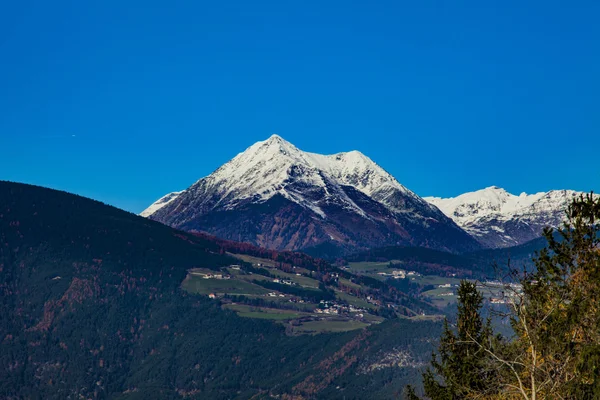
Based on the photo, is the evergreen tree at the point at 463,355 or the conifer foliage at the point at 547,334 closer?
the conifer foliage at the point at 547,334

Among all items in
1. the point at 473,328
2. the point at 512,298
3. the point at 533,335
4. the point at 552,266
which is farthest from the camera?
the point at 473,328

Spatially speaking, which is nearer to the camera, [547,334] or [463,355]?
[547,334]

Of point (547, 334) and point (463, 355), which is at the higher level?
point (547, 334)

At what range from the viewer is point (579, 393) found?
45.1 m

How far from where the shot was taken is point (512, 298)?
4522 cm

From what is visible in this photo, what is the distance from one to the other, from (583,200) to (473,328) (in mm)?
12835

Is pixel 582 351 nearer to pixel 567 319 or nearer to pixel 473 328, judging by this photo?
pixel 567 319

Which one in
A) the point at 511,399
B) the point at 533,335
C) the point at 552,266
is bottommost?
the point at 511,399

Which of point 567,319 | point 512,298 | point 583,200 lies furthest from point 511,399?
point 583,200

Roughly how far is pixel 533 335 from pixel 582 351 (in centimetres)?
373

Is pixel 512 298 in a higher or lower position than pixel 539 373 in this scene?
higher

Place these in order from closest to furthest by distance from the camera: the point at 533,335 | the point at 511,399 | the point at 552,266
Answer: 1. the point at 533,335
2. the point at 511,399
3. the point at 552,266

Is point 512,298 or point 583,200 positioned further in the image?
point 583,200

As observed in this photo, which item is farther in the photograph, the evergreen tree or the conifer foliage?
the evergreen tree
